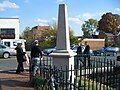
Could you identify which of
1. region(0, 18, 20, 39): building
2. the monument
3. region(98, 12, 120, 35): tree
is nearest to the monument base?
the monument

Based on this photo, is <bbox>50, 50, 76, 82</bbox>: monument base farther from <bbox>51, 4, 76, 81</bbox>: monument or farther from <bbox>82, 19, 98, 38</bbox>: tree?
<bbox>82, 19, 98, 38</bbox>: tree

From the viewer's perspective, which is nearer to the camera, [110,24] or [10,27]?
[10,27]

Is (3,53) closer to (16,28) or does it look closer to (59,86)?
(59,86)

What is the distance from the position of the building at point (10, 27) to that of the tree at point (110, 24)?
3133cm

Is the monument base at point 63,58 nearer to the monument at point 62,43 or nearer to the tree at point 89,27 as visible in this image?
the monument at point 62,43

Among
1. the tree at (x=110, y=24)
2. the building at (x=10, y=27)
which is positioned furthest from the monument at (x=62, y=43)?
the tree at (x=110, y=24)

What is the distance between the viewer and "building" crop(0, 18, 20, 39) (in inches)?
2520

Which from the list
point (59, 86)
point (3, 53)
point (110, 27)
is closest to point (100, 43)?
point (110, 27)

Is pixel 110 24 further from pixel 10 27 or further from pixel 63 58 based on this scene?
pixel 63 58

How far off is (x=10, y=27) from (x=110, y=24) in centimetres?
3283

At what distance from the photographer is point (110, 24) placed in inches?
3474

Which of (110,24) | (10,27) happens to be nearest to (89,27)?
(110,24)

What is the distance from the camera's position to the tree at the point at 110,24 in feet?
290

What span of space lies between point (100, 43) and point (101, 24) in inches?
720
